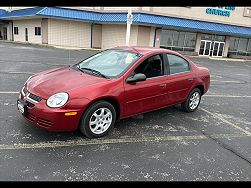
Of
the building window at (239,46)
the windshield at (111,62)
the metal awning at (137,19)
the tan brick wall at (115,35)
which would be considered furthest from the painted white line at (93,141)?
the building window at (239,46)

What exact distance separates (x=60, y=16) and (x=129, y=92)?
24991 mm

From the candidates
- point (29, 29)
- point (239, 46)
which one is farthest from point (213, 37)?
point (29, 29)

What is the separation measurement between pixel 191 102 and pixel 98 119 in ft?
9.10

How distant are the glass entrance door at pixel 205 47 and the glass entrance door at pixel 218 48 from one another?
92 cm

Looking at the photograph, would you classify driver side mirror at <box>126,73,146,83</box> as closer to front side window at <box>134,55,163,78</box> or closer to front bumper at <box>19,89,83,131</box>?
front side window at <box>134,55,163,78</box>

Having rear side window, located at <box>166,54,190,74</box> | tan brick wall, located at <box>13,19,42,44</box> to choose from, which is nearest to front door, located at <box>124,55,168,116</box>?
rear side window, located at <box>166,54,190,74</box>

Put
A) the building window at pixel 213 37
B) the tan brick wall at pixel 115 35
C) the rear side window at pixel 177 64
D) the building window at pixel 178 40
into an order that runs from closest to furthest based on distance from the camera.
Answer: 1. the rear side window at pixel 177 64
2. the tan brick wall at pixel 115 35
3. the building window at pixel 178 40
4. the building window at pixel 213 37

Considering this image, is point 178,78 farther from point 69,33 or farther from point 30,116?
point 69,33

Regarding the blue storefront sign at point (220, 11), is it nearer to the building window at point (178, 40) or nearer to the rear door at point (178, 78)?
the building window at point (178, 40)

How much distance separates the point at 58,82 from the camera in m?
4.17

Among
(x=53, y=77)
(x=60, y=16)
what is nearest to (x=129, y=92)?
(x=53, y=77)

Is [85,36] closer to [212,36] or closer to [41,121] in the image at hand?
[212,36]

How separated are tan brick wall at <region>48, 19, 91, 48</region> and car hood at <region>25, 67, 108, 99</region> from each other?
85.2 ft

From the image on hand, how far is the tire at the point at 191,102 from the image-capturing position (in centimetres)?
594
